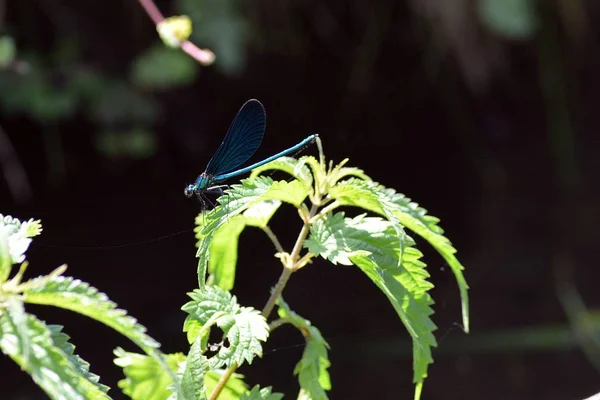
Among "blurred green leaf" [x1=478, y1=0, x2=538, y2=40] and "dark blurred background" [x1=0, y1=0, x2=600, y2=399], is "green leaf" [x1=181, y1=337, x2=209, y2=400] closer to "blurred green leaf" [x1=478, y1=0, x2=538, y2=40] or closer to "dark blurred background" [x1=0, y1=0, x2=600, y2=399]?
"dark blurred background" [x1=0, y1=0, x2=600, y2=399]

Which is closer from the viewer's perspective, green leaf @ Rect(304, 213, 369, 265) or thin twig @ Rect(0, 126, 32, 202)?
green leaf @ Rect(304, 213, 369, 265)

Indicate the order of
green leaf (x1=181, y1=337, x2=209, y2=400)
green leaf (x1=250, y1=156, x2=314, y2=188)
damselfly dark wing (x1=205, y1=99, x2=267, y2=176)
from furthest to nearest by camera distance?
damselfly dark wing (x1=205, y1=99, x2=267, y2=176), green leaf (x1=250, y1=156, x2=314, y2=188), green leaf (x1=181, y1=337, x2=209, y2=400)

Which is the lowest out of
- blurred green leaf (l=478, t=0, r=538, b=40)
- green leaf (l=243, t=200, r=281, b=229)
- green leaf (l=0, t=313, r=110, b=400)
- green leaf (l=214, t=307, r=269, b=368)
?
green leaf (l=214, t=307, r=269, b=368)

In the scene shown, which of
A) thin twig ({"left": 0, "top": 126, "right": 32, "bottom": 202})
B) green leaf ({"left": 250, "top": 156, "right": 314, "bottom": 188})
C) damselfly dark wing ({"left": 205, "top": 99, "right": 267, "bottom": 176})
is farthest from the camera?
thin twig ({"left": 0, "top": 126, "right": 32, "bottom": 202})

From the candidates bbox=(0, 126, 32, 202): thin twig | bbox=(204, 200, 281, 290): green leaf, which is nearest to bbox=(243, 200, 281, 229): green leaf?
bbox=(204, 200, 281, 290): green leaf

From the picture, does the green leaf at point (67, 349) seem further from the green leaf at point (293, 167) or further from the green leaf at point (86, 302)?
the green leaf at point (293, 167)

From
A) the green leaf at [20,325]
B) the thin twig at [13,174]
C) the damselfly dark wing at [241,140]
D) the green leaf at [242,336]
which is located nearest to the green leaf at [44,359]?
the green leaf at [20,325]

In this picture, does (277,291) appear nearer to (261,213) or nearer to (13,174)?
(261,213)
